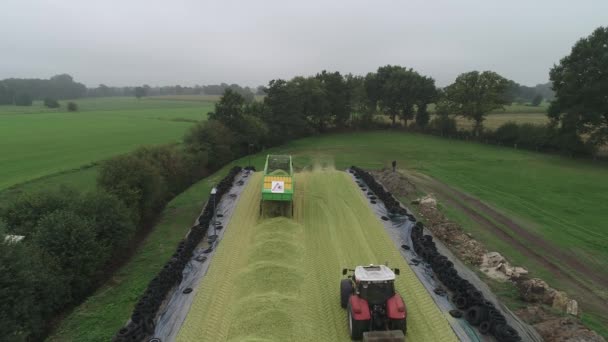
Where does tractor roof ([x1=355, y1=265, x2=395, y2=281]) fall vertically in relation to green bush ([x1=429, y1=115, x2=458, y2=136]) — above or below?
below

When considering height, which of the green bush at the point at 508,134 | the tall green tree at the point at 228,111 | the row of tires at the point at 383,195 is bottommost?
the row of tires at the point at 383,195

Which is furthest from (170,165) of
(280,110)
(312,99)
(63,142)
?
(312,99)

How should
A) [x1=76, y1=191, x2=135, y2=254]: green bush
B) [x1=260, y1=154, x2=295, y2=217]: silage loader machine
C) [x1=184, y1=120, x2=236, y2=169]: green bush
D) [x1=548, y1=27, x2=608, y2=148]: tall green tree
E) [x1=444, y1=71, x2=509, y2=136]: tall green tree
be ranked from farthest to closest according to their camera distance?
[x1=444, y1=71, x2=509, y2=136]: tall green tree
[x1=548, y1=27, x2=608, y2=148]: tall green tree
[x1=184, y1=120, x2=236, y2=169]: green bush
[x1=260, y1=154, x2=295, y2=217]: silage loader machine
[x1=76, y1=191, x2=135, y2=254]: green bush

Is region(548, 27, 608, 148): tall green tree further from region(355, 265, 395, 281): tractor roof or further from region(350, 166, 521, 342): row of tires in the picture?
region(355, 265, 395, 281): tractor roof

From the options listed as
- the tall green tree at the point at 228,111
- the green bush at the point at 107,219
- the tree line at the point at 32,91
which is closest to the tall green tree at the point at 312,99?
the tall green tree at the point at 228,111

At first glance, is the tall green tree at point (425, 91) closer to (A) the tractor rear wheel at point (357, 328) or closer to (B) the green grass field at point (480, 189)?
(B) the green grass field at point (480, 189)

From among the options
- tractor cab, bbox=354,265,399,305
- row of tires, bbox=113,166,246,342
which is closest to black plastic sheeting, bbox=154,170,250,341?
row of tires, bbox=113,166,246,342
